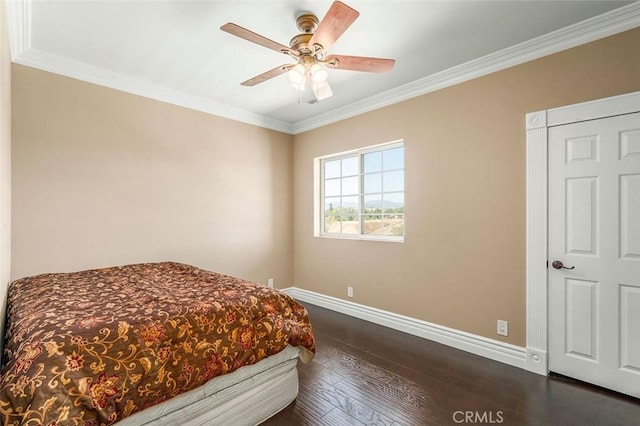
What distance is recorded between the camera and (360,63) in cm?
207

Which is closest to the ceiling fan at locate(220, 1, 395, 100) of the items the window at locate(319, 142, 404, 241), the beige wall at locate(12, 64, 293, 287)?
the window at locate(319, 142, 404, 241)

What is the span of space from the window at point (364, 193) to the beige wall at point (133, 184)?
776mm

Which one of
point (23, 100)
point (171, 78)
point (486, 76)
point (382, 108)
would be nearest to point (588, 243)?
point (486, 76)

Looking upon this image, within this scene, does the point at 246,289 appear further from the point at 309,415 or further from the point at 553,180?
the point at 553,180

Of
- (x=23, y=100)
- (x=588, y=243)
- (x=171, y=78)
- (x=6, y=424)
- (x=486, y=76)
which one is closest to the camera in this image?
(x=6, y=424)

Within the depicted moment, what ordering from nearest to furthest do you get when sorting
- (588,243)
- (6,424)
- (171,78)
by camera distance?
(6,424) < (588,243) < (171,78)

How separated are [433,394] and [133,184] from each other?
328cm

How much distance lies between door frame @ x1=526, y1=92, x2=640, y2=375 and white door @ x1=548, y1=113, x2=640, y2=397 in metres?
0.05

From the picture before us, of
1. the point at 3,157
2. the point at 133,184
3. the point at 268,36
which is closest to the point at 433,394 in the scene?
the point at 268,36

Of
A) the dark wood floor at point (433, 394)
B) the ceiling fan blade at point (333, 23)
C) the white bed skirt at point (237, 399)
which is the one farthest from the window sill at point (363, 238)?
the ceiling fan blade at point (333, 23)

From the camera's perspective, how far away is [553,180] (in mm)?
2309

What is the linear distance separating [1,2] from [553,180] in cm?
382

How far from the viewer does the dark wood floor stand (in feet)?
5.97

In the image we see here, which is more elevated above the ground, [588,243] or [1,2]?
[1,2]
